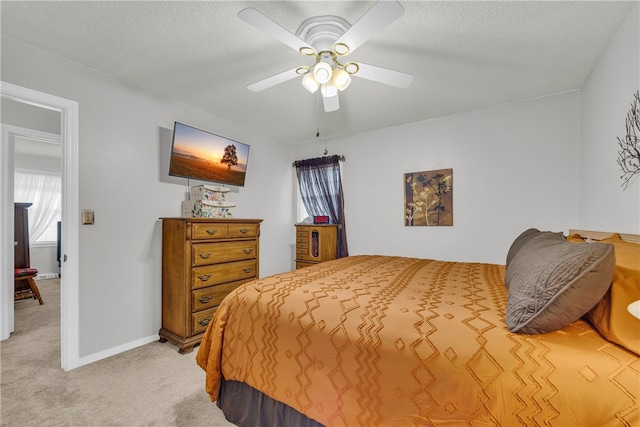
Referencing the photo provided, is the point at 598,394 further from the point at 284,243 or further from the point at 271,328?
the point at 284,243

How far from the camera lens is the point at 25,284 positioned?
388cm

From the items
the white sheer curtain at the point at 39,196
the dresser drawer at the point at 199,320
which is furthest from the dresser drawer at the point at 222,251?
the white sheer curtain at the point at 39,196

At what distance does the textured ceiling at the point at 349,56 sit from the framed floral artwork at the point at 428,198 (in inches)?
33.5

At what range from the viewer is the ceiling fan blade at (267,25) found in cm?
137

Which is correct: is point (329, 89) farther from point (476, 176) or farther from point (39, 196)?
point (39, 196)

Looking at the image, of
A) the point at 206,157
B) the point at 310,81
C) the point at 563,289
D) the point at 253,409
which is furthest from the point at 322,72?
the point at 253,409

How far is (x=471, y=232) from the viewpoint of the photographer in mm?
3213

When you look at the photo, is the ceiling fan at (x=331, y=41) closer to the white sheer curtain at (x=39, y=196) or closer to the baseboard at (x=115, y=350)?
the baseboard at (x=115, y=350)

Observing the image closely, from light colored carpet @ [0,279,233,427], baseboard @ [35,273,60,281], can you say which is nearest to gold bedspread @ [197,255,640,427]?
light colored carpet @ [0,279,233,427]

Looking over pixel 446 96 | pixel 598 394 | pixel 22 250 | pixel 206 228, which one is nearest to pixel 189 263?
pixel 206 228

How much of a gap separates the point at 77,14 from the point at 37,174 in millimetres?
5776

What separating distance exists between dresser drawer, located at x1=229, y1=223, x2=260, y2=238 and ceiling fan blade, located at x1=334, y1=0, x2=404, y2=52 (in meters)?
2.02

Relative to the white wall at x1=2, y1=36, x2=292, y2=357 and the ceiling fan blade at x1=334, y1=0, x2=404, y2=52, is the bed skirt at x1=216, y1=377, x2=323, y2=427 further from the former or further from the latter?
the ceiling fan blade at x1=334, y1=0, x2=404, y2=52

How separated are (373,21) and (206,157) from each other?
2335 mm
